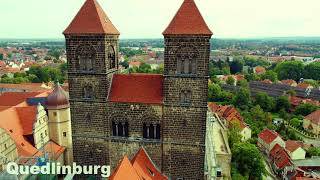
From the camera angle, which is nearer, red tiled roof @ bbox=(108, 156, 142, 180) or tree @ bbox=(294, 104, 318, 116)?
red tiled roof @ bbox=(108, 156, 142, 180)

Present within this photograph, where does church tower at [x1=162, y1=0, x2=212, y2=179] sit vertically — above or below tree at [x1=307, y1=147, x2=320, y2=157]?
above

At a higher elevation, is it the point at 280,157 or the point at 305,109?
the point at 305,109

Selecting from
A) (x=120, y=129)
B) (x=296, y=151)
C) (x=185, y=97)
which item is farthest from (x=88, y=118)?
(x=296, y=151)

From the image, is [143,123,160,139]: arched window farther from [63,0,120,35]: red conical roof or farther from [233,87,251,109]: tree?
[233,87,251,109]: tree

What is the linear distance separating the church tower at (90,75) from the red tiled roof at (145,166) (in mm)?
3405

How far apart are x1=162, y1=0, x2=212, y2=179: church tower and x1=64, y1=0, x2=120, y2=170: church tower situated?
5380mm

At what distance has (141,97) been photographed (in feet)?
91.2

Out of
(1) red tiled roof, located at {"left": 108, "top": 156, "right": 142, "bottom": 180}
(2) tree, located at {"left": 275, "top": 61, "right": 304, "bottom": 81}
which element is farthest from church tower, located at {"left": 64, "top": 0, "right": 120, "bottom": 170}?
(2) tree, located at {"left": 275, "top": 61, "right": 304, "bottom": 81}

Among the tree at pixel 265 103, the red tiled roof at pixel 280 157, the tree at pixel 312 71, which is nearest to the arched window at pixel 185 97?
the red tiled roof at pixel 280 157

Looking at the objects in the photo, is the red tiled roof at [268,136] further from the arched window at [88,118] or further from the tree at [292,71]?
the tree at [292,71]

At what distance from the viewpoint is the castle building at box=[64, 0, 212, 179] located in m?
26.3

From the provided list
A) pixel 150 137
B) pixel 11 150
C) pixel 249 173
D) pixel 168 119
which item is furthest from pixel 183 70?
pixel 249 173

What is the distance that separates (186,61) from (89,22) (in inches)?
351

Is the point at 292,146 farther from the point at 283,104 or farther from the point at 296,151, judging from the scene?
the point at 283,104
